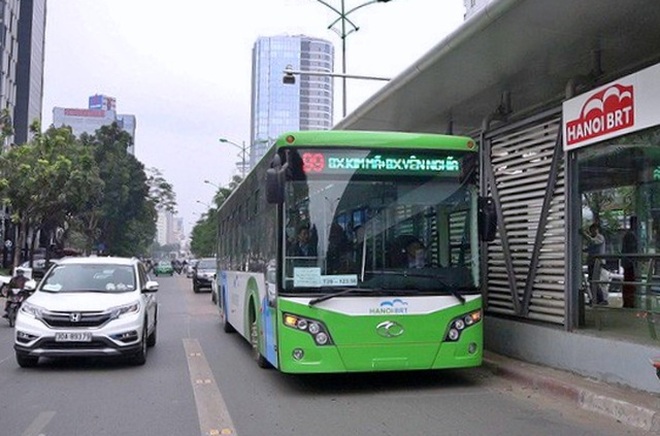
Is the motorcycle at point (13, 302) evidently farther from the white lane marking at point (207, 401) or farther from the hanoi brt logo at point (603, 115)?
the hanoi brt logo at point (603, 115)

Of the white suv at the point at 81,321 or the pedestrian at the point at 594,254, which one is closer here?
the pedestrian at the point at 594,254

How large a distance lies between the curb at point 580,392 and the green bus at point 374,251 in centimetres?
85

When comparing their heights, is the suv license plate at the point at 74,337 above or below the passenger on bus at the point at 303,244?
below

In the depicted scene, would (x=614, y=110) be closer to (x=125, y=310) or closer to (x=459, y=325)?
(x=459, y=325)

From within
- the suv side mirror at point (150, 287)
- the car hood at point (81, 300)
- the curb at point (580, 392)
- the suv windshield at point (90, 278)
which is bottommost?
the curb at point (580, 392)

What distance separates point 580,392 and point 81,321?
257 inches

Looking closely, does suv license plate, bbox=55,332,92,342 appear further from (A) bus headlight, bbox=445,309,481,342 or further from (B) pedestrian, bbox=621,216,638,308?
(B) pedestrian, bbox=621,216,638,308

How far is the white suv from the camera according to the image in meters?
9.73

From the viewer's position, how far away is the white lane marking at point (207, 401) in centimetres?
681

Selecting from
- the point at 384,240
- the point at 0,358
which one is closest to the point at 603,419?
the point at 384,240

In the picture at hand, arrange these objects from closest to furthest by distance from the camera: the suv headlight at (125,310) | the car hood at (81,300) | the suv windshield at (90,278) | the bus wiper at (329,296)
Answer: the bus wiper at (329,296)
the car hood at (81,300)
the suv headlight at (125,310)
the suv windshield at (90,278)

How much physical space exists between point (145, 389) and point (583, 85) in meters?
6.92

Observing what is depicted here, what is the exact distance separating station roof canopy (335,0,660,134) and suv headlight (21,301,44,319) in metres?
6.17

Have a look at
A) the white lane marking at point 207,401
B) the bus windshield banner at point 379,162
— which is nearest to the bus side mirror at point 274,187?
the bus windshield banner at point 379,162
